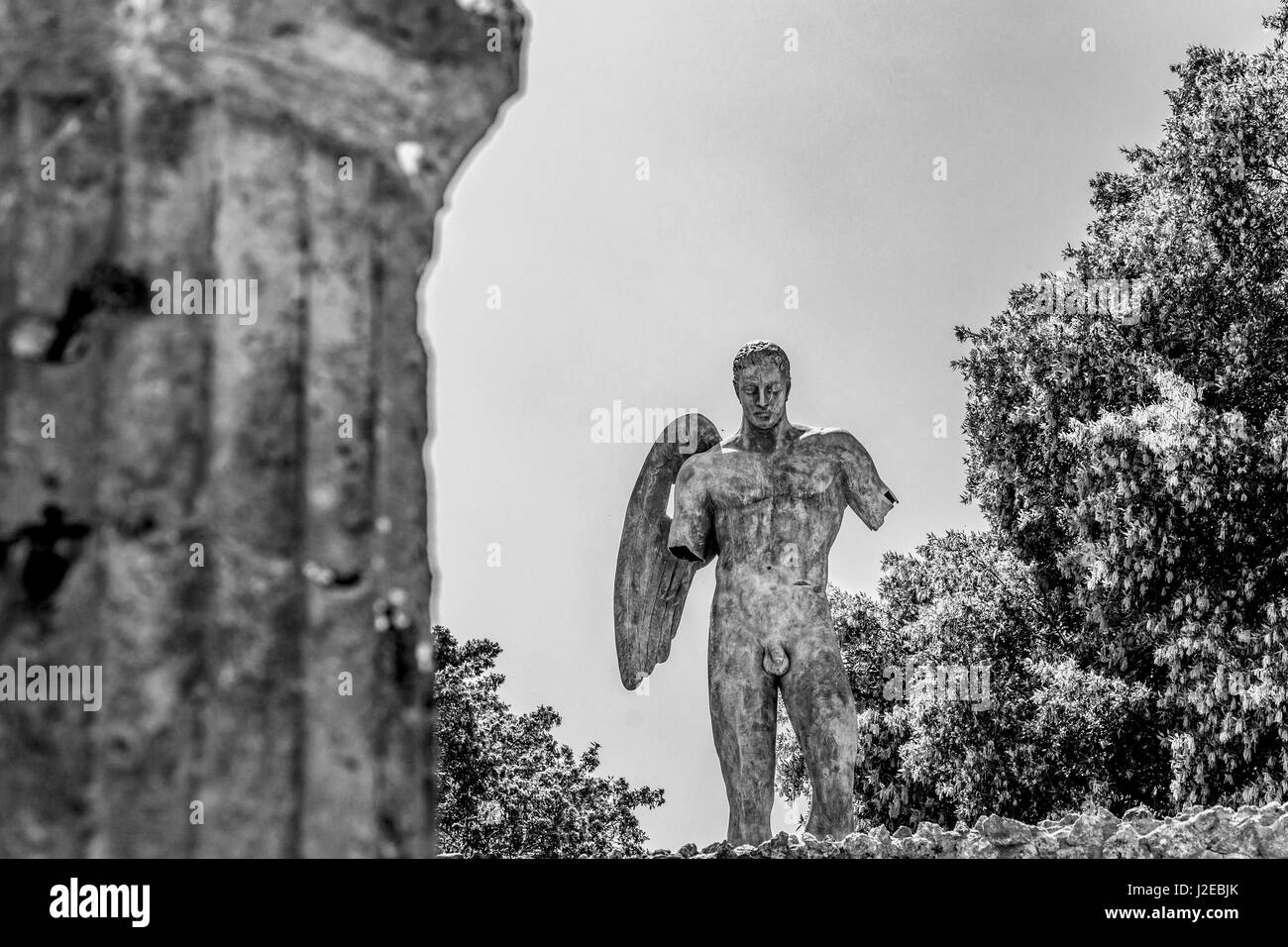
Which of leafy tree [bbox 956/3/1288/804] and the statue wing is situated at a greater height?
leafy tree [bbox 956/3/1288/804]

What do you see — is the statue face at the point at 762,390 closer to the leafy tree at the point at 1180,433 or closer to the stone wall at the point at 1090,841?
the stone wall at the point at 1090,841

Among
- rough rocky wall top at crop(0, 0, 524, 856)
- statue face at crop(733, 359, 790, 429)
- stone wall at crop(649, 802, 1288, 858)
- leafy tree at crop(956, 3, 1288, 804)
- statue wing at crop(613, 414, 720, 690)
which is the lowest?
stone wall at crop(649, 802, 1288, 858)

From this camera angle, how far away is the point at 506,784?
2173 cm

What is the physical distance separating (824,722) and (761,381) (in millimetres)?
1398

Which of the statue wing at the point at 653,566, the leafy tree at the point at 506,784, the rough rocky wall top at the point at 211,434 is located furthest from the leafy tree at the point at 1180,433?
the rough rocky wall top at the point at 211,434

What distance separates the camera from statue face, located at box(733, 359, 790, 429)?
7.57 m

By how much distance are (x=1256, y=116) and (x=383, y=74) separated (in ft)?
64.7

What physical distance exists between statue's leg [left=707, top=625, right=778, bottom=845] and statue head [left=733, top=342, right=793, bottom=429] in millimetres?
906

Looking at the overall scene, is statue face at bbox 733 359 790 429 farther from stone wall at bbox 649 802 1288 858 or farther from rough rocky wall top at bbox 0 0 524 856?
rough rocky wall top at bbox 0 0 524 856

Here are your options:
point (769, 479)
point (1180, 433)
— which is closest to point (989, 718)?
point (1180, 433)

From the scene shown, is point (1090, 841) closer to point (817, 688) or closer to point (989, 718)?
point (817, 688)

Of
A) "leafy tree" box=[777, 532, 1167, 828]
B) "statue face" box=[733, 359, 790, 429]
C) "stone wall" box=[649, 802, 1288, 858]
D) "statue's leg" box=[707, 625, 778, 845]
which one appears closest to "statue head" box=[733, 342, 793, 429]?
"statue face" box=[733, 359, 790, 429]

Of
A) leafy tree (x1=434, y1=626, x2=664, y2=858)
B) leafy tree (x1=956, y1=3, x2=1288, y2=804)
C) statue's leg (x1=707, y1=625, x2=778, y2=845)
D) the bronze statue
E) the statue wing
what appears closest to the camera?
the bronze statue

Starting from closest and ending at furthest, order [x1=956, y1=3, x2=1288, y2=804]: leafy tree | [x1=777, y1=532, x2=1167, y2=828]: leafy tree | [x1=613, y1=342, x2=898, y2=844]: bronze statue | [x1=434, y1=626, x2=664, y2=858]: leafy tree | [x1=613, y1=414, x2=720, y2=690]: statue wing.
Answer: [x1=613, y1=342, x2=898, y2=844]: bronze statue, [x1=613, y1=414, x2=720, y2=690]: statue wing, [x1=956, y1=3, x2=1288, y2=804]: leafy tree, [x1=777, y1=532, x2=1167, y2=828]: leafy tree, [x1=434, y1=626, x2=664, y2=858]: leafy tree
